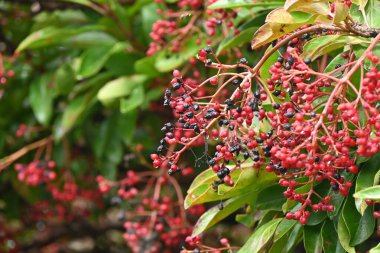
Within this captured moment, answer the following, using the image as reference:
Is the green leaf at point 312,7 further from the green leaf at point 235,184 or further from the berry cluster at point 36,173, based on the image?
the berry cluster at point 36,173

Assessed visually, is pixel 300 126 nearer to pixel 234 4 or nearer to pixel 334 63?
pixel 334 63

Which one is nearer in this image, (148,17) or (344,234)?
(344,234)

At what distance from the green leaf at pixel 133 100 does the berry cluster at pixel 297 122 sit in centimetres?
90

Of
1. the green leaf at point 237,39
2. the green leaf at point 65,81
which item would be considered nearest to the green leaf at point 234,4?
the green leaf at point 237,39

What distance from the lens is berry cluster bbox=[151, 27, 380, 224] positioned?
1.04m

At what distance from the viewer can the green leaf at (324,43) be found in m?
1.24

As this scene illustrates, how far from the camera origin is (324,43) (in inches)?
48.9

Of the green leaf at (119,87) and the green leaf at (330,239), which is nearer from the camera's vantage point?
the green leaf at (330,239)

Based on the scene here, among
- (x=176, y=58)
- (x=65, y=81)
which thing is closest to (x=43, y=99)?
(x=65, y=81)

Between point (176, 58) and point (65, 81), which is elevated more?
point (176, 58)

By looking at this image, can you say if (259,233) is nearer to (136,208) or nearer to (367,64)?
(367,64)

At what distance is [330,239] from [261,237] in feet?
0.42

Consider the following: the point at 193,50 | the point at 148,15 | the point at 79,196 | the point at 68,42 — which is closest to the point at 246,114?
the point at 193,50

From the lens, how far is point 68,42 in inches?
97.5
